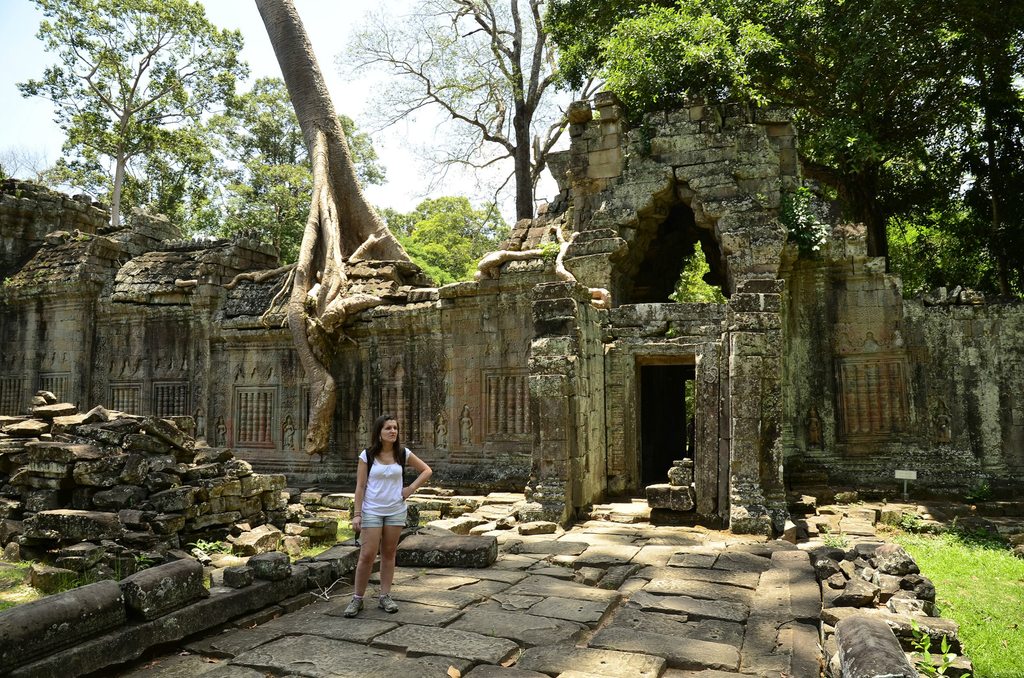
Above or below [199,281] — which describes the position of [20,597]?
below

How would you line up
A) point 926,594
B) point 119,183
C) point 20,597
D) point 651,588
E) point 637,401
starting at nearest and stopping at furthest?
point 926,594 < point 651,588 < point 20,597 < point 637,401 < point 119,183

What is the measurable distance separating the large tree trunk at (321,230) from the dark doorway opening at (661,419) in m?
5.10

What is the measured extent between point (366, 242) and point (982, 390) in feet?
36.1

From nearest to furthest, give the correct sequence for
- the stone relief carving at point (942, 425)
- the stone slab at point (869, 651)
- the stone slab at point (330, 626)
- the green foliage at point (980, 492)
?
the stone slab at point (869, 651)
the stone slab at point (330, 626)
the green foliage at point (980, 492)
the stone relief carving at point (942, 425)

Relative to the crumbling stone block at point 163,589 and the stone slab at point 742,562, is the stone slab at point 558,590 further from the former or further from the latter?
the crumbling stone block at point 163,589

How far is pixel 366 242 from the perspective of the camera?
1448cm

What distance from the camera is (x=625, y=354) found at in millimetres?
9844

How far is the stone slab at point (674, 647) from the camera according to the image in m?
3.94

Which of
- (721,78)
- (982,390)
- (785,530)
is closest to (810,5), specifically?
(721,78)

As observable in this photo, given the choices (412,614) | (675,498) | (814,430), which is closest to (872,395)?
(814,430)

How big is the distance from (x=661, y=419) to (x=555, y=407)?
5.46 m

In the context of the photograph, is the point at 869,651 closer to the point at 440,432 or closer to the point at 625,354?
the point at 625,354

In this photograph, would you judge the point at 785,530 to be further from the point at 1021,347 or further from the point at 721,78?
the point at 721,78

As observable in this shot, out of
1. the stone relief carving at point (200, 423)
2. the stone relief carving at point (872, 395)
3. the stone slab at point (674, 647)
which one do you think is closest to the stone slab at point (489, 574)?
the stone slab at point (674, 647)
